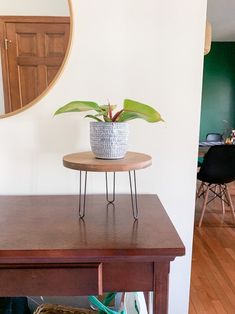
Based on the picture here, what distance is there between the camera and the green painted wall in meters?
5.32

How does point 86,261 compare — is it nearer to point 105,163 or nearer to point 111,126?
point 105,163

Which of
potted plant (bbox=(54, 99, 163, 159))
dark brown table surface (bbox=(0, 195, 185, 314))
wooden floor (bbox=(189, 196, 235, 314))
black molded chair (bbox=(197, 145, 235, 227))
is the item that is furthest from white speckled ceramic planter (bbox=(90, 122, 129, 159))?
black molded chair (bbox=(197, 145, 235, 227))

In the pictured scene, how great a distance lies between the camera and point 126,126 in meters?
0.89

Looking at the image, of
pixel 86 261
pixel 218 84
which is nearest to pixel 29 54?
pixel 86 261

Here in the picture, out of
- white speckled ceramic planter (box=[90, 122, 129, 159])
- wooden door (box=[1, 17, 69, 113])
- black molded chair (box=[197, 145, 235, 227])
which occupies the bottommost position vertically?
black molded chair (box=[197, 145, 235, 227])

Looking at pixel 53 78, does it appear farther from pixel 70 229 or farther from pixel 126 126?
pixel 70 229

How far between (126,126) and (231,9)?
11.8 feet

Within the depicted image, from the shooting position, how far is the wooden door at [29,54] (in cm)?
110

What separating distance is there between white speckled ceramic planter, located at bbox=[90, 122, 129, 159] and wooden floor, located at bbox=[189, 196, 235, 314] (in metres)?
1.24

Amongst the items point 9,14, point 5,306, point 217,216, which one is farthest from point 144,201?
point 217,216

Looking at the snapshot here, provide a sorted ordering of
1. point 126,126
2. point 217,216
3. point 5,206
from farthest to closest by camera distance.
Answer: point 217,216 < point 5,206 < point 126,126

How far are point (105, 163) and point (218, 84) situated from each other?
5106 millimetres

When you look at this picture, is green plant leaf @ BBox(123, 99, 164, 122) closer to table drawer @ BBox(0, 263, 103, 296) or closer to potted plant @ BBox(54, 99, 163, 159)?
potted plant @ BBox(54, 99, 163, 159)

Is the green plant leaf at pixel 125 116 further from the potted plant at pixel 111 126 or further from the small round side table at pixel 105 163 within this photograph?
the small round side table at pixel 105 163
